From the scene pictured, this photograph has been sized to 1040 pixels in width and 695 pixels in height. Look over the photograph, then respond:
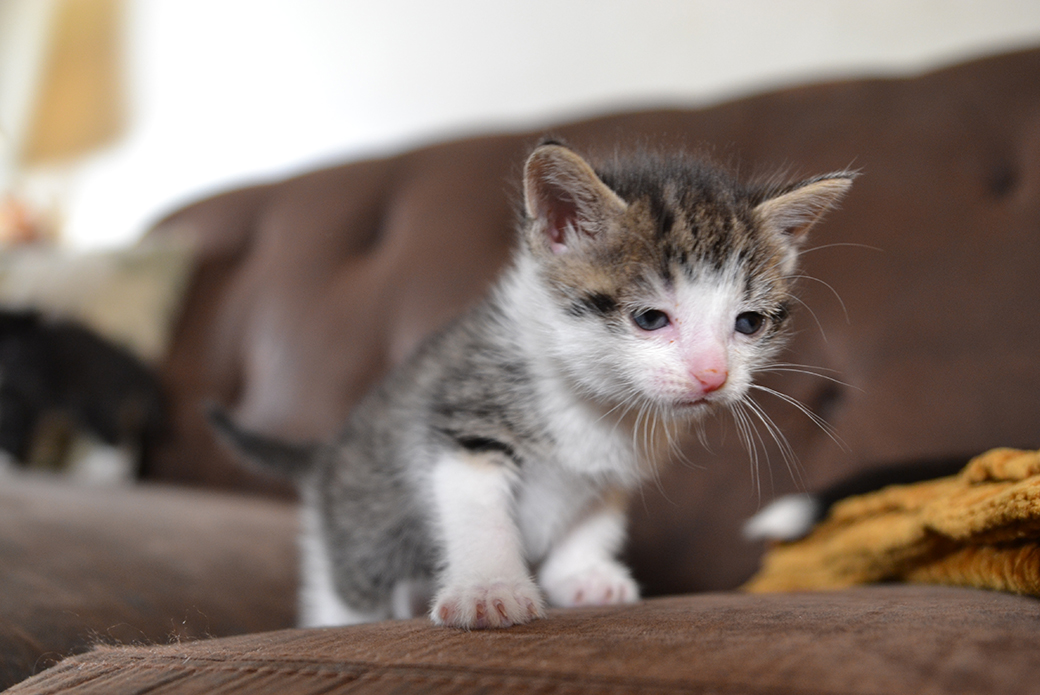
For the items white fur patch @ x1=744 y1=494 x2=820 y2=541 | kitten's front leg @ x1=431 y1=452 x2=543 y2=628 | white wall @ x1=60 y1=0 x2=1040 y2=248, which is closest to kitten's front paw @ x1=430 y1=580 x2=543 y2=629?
kitten's front leg @ x1=431 y1=452 x2=543 y2=628

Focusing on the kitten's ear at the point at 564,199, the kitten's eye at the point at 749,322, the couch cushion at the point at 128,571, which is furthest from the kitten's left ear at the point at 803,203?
the couch cushion at the point at 128,571

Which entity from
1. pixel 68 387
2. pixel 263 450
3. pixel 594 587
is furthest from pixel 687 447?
pixel 68 387

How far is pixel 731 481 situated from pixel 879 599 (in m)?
0.53

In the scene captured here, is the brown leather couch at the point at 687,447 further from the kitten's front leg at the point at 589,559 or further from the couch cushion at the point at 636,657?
the kitten's front leg at the point at 589,559

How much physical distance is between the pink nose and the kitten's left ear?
261mm

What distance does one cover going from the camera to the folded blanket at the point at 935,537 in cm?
70

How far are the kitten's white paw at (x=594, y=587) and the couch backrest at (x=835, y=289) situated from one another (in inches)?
10.5

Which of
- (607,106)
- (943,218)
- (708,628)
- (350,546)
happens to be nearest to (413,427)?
(350,546)

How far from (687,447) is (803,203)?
1.49 ft

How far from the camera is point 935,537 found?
Result: 0.86 m

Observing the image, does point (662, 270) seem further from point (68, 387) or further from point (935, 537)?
point (68, 387)

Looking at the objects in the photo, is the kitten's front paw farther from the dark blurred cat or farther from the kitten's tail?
the dark blurred cat

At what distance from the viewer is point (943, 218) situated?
1199 mm

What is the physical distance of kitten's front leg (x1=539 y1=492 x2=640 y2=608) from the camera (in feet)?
3.29
